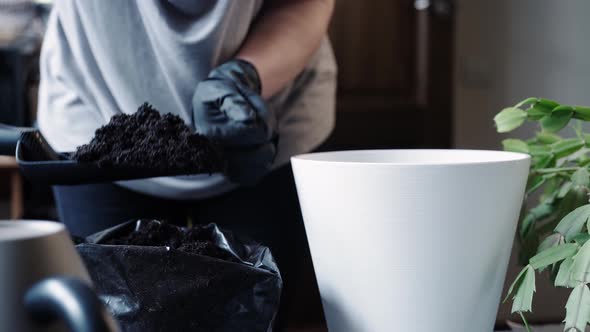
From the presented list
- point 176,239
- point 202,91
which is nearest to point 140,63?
point 202,91

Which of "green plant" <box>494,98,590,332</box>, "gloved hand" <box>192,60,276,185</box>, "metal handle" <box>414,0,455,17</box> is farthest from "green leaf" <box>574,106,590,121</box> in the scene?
"metal handle" <box>414,0,455,17</box>

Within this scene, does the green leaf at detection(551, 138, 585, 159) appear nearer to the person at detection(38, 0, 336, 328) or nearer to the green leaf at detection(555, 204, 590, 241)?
the green leaf at detection(555, 204, 590, 241)

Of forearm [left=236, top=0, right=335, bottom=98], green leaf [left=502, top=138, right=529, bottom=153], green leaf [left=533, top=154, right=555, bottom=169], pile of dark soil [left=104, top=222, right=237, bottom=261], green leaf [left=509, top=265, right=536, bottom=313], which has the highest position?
forearm [left=236, top=0, right=335, bottom=98]

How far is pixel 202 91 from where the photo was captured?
603 millimetres

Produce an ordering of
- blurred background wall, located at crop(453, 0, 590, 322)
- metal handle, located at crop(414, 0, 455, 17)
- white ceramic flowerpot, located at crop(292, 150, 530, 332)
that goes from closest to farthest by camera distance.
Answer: white ceramic flowerpot, located at crop(292, 150, 530, 332) < blurred background wall, located at crop(453, 0, 590, 322) < metal handle, located at crop(414, 0, 455, 17)

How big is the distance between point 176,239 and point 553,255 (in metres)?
0.28

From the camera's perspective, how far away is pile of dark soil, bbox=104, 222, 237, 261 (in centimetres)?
47

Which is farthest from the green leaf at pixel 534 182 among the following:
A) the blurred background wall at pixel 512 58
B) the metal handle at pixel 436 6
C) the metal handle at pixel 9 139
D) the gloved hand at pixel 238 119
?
the metal handle at pixel 436 6

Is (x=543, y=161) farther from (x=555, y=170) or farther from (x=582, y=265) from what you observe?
(x=582, y=265)

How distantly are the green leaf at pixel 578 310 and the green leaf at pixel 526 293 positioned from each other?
3 centimetres

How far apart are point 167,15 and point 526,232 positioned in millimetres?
414

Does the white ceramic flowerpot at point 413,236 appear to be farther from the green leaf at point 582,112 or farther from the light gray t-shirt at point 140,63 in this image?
the light gray t-shirt at point 140,63

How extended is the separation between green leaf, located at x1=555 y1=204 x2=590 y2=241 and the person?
267 millimetres

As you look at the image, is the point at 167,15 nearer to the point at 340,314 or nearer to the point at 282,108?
the point at 282,108
